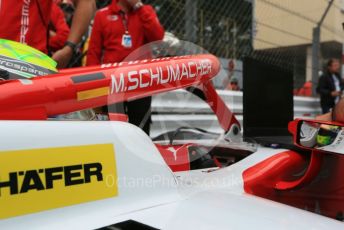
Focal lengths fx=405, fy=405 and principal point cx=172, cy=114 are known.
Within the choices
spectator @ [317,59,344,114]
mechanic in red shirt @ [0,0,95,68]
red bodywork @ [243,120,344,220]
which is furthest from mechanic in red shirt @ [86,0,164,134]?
spectator @ [317,59,344,114]

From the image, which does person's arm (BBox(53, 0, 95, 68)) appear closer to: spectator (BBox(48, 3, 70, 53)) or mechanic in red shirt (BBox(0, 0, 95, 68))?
mechanic in red shirt (BBox(0, 0, 95, 68))

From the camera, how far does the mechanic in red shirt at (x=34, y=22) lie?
1.80 meters

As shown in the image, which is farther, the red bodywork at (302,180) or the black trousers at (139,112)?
the black trousers at (139,112)

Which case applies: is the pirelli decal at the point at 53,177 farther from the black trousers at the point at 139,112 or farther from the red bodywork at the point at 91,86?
the black trousers at the point at 139,112

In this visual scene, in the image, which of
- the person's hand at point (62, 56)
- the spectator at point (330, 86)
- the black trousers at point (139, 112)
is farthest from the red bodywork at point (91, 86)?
→ the spectator at point (330, 86)

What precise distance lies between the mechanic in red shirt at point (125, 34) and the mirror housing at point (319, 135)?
144cm

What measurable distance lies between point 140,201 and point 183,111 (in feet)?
10.1

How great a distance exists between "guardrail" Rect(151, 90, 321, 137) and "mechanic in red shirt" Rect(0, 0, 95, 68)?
1.65 metres

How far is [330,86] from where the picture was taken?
19.0 feet

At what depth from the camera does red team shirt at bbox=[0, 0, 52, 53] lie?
1.80m

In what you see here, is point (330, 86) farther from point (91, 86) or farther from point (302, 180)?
point (91, 86)

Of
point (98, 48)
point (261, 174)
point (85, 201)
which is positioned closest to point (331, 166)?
point (261, 174)

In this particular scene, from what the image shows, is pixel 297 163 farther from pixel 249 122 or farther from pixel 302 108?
pixel 302 108

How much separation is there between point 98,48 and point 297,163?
1.73 metres
